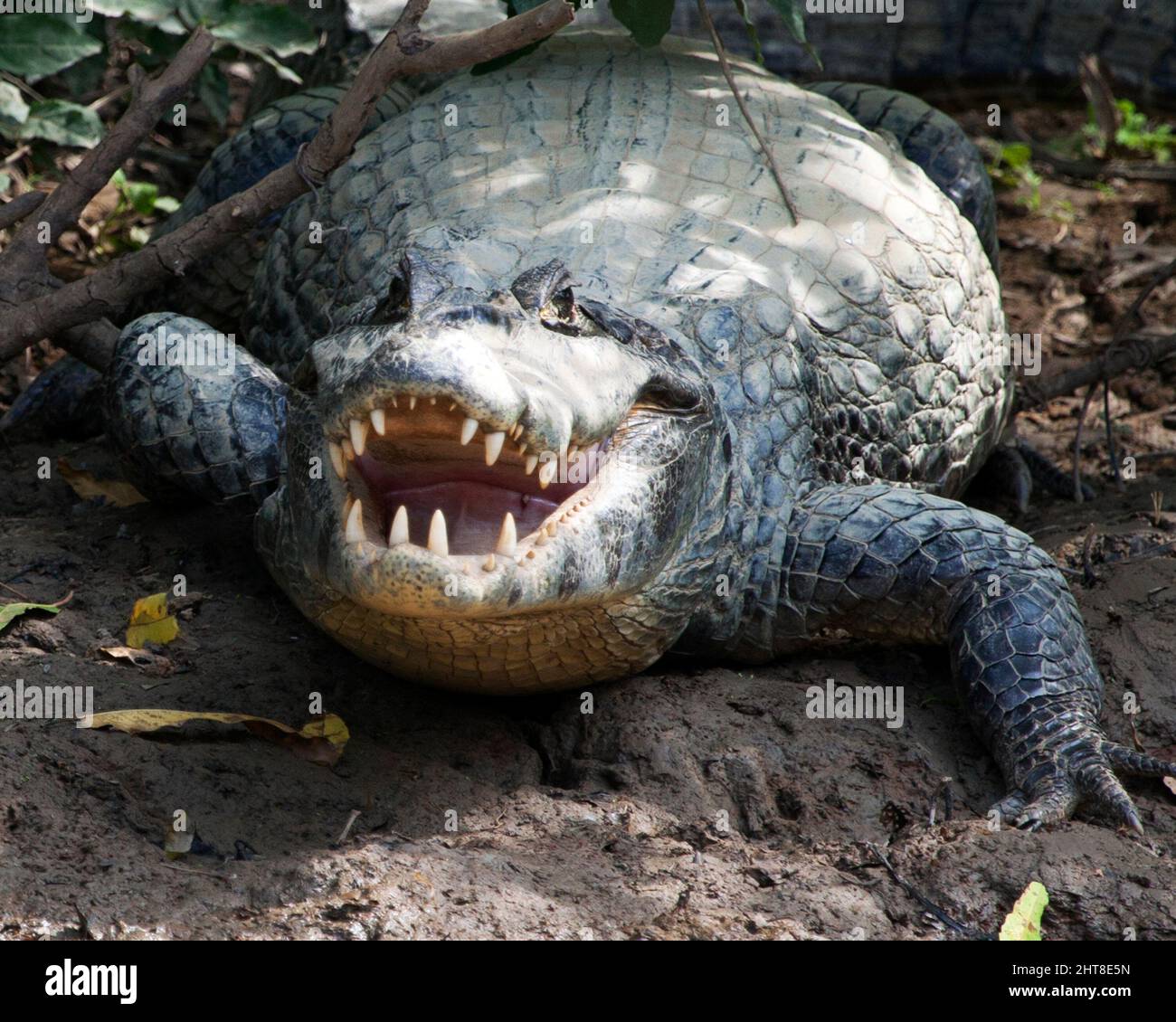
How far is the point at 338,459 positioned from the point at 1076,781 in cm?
189

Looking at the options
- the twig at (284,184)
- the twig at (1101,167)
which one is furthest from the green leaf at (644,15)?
the twig at (1101,167)

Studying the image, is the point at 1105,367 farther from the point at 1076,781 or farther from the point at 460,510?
the point at 460,510

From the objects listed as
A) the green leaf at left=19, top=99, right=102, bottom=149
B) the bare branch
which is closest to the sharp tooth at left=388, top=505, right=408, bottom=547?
the bare branch

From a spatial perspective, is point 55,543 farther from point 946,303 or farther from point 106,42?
point 946,303

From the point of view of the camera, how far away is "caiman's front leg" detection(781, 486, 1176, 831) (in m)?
3.55

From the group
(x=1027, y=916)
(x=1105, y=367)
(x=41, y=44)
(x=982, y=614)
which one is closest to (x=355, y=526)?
(x=1027, y=916)

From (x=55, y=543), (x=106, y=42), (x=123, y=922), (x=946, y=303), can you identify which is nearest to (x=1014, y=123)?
(x=946, y=303)

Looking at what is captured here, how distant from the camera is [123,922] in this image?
8.80 feet

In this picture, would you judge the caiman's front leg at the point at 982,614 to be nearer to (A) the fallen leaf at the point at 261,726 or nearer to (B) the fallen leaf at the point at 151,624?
(A) the fallen leaf at the point at 261,726

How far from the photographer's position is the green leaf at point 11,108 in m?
5.12

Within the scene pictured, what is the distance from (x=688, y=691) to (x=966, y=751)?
2.38 ft

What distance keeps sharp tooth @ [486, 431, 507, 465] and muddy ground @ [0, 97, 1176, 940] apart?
834mm

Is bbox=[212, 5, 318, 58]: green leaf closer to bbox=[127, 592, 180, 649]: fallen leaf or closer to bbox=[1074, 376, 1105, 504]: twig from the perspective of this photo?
bbox=[127, 592, 180, 649]: fallen leaf

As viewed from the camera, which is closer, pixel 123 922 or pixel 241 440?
pixel 123 922
